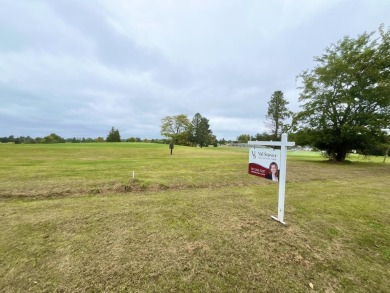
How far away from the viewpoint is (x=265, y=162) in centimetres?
420

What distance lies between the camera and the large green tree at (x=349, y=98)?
1446cm

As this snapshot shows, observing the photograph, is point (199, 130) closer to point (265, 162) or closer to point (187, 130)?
point (187, 130)

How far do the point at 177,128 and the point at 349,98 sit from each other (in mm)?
57294

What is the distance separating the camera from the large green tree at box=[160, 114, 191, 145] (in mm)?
67562

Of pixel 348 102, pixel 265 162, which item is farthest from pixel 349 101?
pixel 265 162

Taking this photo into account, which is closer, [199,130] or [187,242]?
[187,242]

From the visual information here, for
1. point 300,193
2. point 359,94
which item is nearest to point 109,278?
point 300,193

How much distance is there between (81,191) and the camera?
19.6 feet

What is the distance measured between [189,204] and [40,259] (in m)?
3.13

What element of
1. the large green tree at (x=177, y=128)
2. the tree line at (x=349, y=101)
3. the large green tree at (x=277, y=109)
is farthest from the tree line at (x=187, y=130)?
the tree line at (x=349, y=101)

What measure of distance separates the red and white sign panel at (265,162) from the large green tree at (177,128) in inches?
2488

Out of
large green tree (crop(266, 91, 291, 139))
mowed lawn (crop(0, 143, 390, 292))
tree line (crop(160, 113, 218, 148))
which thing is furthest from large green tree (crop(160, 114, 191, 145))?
mowed lawn (crop(0, 143, 390, 292))

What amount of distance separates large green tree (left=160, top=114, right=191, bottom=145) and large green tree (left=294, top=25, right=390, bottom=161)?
51844 mm

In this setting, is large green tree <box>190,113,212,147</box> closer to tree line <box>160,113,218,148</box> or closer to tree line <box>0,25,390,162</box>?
tree line <box>160,113,218,148</box>
